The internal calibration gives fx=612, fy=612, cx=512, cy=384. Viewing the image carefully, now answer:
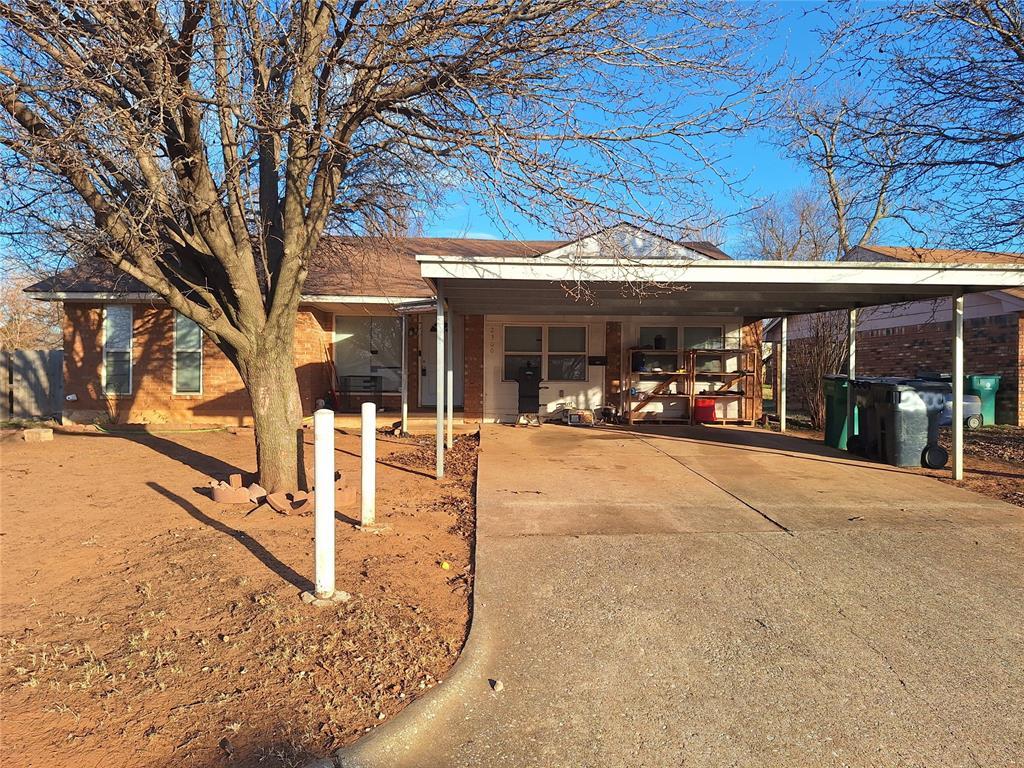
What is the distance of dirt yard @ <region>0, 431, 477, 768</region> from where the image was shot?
8.59 feet

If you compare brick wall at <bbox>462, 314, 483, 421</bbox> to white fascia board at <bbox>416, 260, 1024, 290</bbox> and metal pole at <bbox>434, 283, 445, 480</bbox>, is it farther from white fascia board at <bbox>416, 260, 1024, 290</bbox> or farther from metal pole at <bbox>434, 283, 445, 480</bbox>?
white fascia board at <bbox>416, 260, 1024, 290</bbox>

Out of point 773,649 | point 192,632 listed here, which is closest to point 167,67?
point 192,632

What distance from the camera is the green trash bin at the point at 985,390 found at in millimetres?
15031

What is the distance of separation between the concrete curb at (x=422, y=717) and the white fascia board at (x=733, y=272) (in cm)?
463

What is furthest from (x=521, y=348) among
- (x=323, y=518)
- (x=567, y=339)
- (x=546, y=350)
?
(x=323, y=518)

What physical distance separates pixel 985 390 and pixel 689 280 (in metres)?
12.1

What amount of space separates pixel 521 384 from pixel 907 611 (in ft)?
33.6

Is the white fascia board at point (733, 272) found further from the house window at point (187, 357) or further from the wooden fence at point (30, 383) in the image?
the wooden fence at point (30, 383)

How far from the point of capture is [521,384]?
1391 cm

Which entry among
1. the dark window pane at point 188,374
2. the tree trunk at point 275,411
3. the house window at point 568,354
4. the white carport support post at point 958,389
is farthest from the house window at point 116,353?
the white carport support post at point 958,389

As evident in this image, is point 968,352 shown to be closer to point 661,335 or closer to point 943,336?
point 943,336

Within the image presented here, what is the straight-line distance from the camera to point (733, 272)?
307 inches

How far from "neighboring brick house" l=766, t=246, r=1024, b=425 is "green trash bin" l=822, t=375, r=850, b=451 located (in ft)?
10.5

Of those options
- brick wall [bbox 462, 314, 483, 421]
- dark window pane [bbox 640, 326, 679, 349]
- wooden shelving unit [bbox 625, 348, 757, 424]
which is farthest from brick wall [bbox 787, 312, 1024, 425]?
brick wall [bbox 462, 314, 483, 421]
